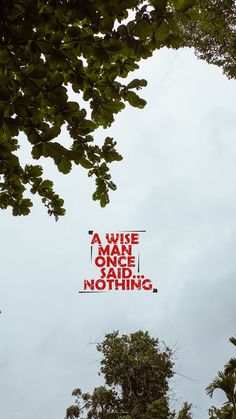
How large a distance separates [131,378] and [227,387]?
46.5ft

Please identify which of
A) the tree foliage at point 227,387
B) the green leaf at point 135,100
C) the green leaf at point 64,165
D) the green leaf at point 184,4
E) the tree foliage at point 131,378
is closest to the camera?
the green leaf at point 184,4

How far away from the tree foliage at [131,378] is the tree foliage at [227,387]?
11.6 metres

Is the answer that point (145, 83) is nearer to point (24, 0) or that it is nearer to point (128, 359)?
point (24, 0)

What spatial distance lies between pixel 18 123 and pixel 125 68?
0.75 m

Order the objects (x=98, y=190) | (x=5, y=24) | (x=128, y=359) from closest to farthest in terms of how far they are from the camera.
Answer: (x=5, y=24), (x=98, y=190), (x=128, y=359)

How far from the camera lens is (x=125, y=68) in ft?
6.84

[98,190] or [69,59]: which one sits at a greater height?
[69,59]

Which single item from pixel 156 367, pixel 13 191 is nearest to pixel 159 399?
pixel 156 367

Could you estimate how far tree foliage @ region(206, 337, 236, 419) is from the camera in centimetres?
1066

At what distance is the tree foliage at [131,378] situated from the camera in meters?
22.7

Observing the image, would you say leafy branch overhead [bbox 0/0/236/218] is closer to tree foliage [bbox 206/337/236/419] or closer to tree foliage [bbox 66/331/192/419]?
tree foliage [bbox 206/337/236/419]

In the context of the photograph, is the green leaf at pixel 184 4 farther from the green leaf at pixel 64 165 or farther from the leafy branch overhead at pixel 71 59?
the green leaf at pixel 64 165

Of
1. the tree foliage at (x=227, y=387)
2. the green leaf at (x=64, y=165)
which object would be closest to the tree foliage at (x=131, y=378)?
the tree foliage at (x=227, y=387)

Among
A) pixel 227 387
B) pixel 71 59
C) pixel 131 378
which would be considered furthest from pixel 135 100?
pixel 131 378
